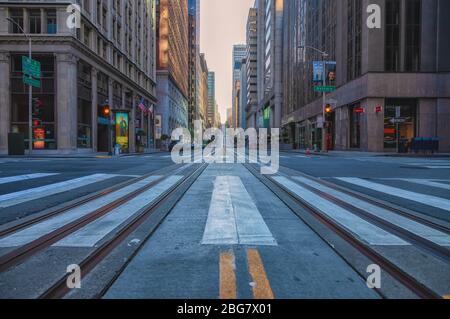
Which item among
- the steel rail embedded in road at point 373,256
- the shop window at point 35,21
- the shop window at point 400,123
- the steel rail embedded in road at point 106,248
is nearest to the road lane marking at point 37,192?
the steel rail embedded in road at point 106,248

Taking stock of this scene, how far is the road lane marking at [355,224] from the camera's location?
14.1 ft

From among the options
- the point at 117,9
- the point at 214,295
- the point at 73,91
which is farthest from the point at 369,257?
the point at 117,9

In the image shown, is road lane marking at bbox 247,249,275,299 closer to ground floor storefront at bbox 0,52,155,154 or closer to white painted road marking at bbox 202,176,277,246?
white painted road marking at bbox 202,176,277,246

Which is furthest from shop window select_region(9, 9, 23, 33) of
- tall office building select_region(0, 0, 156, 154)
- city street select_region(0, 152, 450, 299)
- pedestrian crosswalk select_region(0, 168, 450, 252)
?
city street select_region(0, 152, 450, 299)

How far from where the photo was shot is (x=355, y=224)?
5133 mm

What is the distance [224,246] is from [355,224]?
7.48 ft

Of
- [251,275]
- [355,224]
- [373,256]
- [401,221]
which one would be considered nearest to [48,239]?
[251,275]

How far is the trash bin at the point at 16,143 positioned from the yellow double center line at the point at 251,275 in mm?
29917

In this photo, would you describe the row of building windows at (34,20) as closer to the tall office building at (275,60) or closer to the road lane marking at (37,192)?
the road lane marking at (37,192)

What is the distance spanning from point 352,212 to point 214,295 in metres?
4.06

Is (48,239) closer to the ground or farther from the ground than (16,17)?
closer to the ground

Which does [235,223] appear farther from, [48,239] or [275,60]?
[275,60]

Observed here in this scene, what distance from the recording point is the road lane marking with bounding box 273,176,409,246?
4311mm
